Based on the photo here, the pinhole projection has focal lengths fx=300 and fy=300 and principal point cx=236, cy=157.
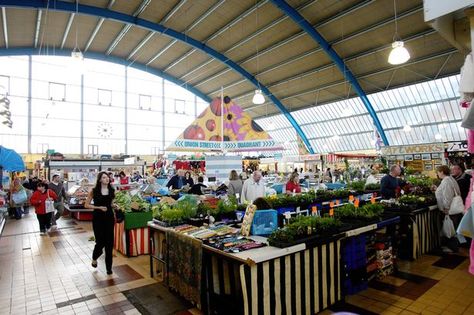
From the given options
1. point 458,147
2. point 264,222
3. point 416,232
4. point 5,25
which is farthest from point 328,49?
point 5,25

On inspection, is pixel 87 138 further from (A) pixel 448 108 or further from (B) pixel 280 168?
(A) pixel 448 108

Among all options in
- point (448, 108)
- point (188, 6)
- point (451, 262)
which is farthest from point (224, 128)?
point (448, 108)

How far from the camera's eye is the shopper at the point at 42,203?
779cm

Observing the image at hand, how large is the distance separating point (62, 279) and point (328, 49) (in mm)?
16366

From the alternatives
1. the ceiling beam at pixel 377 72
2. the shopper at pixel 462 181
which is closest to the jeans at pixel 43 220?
the shopper at pixel 462 181

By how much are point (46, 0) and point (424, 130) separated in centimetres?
2397

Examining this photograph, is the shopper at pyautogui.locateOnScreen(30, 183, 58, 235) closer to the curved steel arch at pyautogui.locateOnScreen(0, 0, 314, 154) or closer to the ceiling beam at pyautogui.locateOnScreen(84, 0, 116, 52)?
the curved steel arch at pyautogui.locateOnScreen(0, 0, 314, 154)

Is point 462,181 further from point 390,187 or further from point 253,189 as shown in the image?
point 253,189

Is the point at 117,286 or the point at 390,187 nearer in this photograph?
the point at 117,286

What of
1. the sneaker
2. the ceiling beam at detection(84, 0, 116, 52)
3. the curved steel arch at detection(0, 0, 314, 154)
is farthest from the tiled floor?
the ceiling beam at detection(84, 0, 116, 52)

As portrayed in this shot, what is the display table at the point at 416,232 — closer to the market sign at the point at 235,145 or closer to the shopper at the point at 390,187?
the shopper at the point at 390,187

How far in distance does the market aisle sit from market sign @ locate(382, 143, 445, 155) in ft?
51.3

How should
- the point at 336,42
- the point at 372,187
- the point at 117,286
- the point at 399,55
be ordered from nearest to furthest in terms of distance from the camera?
the point at 117,286, the point at 399,55, the point at 372,187, the point at 336,42

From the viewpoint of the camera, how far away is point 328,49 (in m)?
16.7
